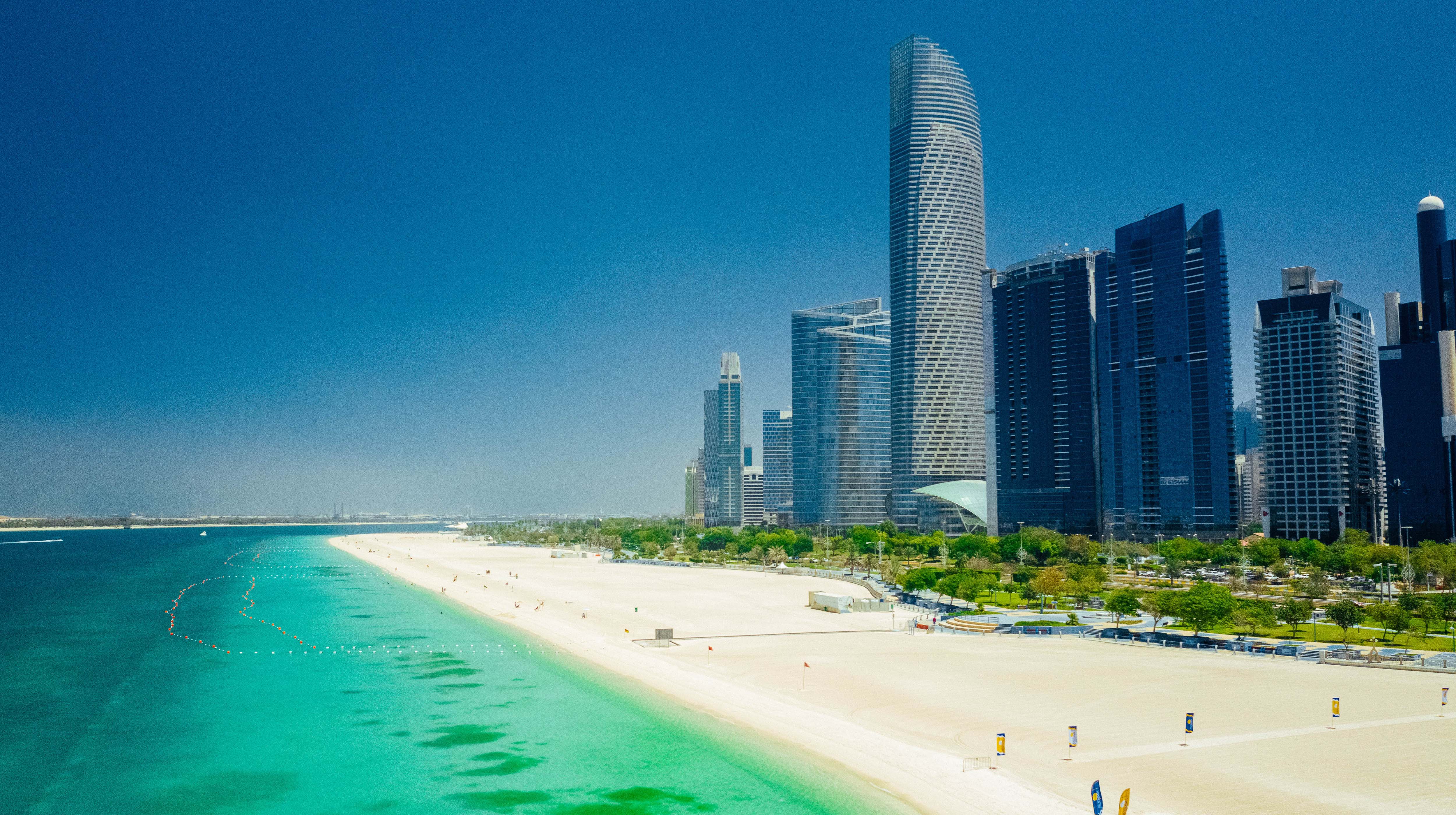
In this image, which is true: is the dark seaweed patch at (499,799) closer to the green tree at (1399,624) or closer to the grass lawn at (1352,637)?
the grass lawn at (1352,637)

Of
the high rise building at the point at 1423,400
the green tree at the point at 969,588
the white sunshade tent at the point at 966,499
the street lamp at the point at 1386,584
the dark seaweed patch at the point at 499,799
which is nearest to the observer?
the dark seaweed patch at the point at 499,799

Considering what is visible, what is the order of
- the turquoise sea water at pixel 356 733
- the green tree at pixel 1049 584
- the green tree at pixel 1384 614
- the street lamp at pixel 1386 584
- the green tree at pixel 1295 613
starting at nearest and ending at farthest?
the turquoise sea water at pixel 356 733, the green tree at pixel 1384 614, the green tree at pixel 1295 613, the green tree at pixel 1049 584, the street lamp at pixel 1386 584

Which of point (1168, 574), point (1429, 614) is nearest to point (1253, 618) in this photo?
point (1429, 614)

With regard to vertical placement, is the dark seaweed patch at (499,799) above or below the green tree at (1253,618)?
below

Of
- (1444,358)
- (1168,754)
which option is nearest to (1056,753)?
(1168,754)

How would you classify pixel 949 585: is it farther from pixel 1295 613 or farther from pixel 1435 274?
pixel 1435 274

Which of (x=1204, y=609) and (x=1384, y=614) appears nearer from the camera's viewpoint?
(x=1384, y=614)

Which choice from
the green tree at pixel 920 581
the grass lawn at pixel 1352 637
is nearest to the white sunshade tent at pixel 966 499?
the green tree at pixel 920 581
